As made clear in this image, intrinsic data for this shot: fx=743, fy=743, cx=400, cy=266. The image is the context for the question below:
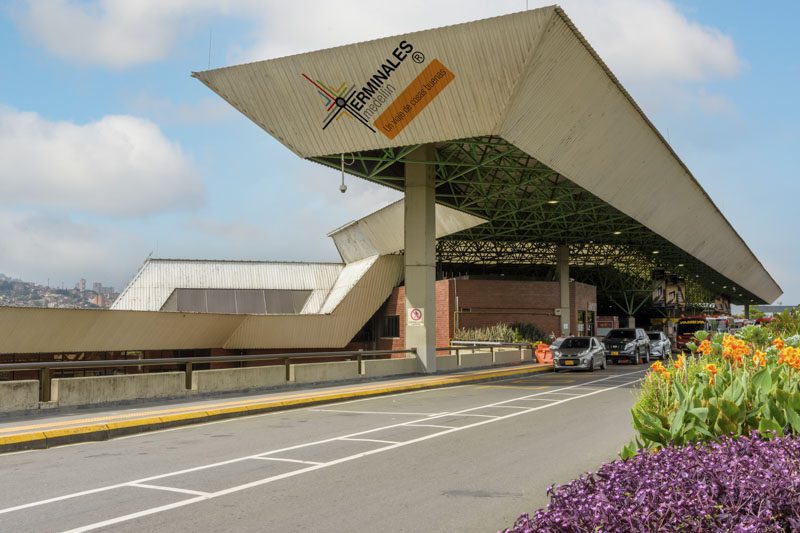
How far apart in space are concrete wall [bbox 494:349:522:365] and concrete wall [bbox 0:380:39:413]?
79.4 feet

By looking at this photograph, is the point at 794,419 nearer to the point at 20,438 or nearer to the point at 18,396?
the point at 20,438

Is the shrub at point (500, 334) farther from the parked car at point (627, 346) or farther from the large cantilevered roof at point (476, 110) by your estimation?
the large cantilevered roof at point (476, 110)

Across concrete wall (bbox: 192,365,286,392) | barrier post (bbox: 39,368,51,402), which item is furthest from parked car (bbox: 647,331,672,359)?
barrier post (bbox: 39,368,51,402)


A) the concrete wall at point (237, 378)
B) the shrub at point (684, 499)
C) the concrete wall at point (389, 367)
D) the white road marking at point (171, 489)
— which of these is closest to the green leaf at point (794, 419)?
the shrub at point (684, 499)

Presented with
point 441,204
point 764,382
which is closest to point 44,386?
point 764,382

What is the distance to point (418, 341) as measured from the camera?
96.0 ft

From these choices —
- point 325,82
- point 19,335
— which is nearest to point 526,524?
point 325,82

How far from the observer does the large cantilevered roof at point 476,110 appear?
22.3 metres

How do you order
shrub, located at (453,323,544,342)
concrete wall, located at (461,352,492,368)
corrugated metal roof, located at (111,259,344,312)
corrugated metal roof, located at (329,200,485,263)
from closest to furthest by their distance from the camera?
concrete wall, located at (461,352,492,368)
corrugated metal roof, located at (329,200,485,263)
shrub, located at (453,323,544,342)
corrugated metal roof, located at (111,259,344,312)

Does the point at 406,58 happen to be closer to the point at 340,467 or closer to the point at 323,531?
the point at 340,467

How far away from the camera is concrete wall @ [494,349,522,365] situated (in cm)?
3650

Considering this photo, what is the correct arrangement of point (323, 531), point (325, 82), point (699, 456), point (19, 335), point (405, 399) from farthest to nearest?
1. point (19, 335)
2. point (325, 82)
3. point (405, 399)
4. point (323, 531)
5. point (699, 456)

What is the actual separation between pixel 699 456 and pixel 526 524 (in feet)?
5.93

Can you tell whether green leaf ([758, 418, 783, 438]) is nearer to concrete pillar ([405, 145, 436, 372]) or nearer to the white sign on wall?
concrete pillar ([405, 145, 436, 372])
